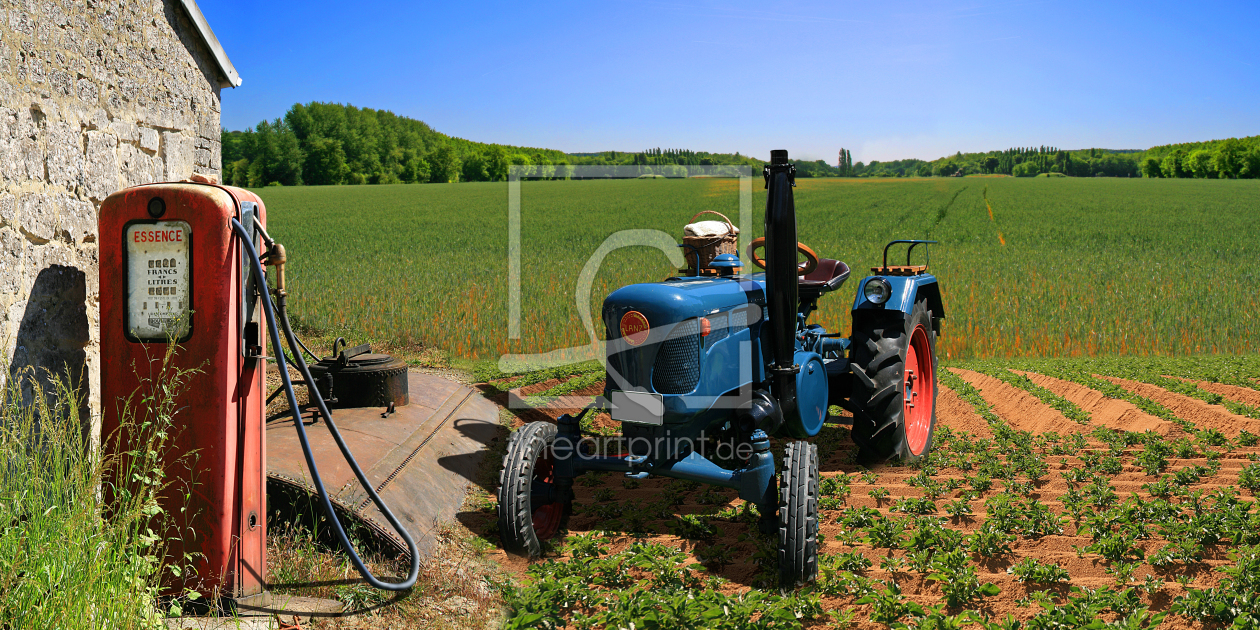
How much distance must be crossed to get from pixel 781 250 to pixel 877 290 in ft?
5.58

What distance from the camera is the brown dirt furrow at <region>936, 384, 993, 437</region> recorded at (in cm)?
585

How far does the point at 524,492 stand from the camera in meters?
3.55

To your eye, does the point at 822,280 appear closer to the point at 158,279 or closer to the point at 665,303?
the point at 665,303

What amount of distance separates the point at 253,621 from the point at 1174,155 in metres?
115

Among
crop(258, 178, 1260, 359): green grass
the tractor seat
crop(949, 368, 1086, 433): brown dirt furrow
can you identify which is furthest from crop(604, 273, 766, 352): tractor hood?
crop(949, 368, 1086, 433): brown dirt furrow

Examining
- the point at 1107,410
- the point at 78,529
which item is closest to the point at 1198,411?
the point at 1107,410

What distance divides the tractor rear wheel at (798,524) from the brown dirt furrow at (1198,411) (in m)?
3.90

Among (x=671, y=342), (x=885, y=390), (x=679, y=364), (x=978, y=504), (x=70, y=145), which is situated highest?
(x=70, y=145)

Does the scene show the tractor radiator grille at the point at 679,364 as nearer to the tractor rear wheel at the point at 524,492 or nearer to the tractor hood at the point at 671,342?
the tractor hood at the point at 671,342

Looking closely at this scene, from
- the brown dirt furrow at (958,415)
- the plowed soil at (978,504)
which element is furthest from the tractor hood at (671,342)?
the brown dirt furrow at (958,415)

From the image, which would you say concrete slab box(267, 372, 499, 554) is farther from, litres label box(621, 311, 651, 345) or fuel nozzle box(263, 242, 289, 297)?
litres label box(621, 311, 651, 345)

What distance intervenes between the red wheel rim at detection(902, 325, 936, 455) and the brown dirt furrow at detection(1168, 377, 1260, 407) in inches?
102

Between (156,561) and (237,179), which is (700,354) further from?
(237,179)

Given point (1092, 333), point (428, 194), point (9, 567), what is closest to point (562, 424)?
point (9, 567)
